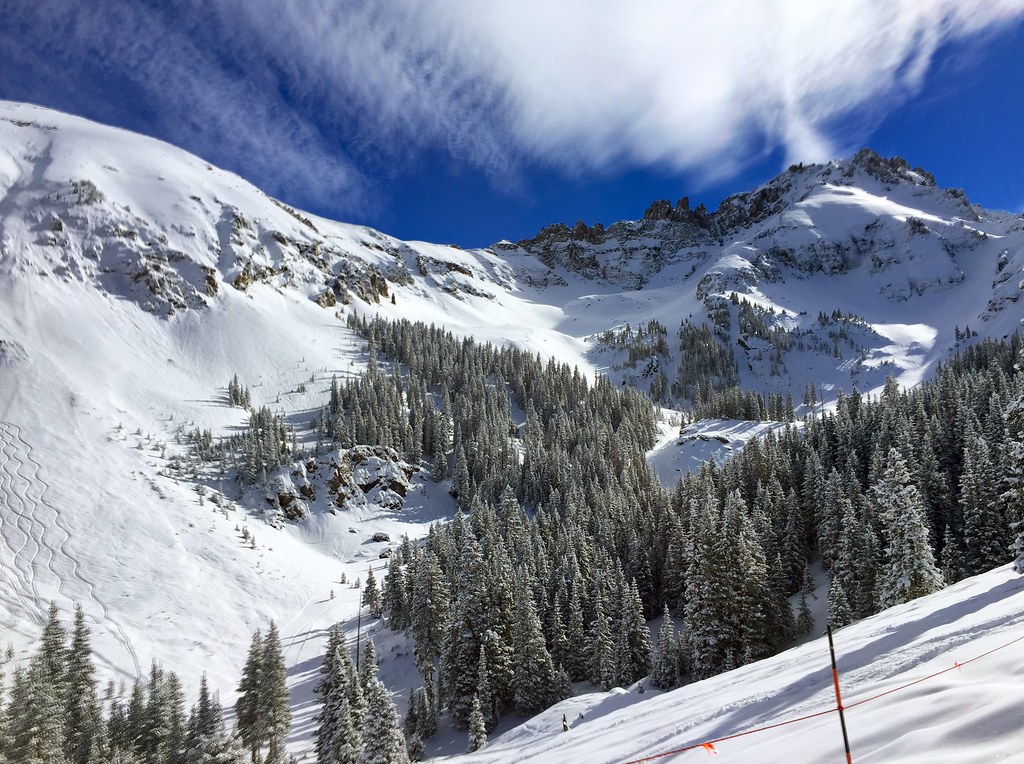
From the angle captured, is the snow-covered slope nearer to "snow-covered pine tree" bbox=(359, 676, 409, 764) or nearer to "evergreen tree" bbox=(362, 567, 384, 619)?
"snow-covered pine tree" bbox=(359, 676, 409, 764)

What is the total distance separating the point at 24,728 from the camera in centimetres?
3148

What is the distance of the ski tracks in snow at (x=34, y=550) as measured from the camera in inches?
2013

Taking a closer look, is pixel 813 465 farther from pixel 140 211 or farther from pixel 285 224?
pixel 285 224

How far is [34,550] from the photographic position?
57125 millimetres

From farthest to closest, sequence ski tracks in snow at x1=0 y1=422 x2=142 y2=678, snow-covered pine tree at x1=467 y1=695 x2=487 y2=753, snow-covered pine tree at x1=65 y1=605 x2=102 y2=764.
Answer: ski tracks in snow at x1=0 y1=422 x2=142 y2=678 → snow-covered pine tree at x1=65 y1=605 x2=102 y2=764 → snow-covered pine tree at x1=467 y1=695 x2=487 y2=753

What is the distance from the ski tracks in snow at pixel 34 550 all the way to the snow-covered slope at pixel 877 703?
51005 mm

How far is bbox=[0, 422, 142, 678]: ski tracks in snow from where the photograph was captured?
51.1 meters

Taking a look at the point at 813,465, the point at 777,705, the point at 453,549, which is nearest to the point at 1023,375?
the point at 777,705

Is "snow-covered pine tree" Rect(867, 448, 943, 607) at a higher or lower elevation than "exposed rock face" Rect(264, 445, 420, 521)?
lower

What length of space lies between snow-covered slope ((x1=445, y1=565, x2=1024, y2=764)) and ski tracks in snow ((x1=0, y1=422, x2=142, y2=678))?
51.0 m

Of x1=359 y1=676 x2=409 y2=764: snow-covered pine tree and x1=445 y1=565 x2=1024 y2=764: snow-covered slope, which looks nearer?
x1=445 y1=565 x2=1024 y2=764: snow-covered slope

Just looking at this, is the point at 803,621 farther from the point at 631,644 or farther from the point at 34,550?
the point at 34,550

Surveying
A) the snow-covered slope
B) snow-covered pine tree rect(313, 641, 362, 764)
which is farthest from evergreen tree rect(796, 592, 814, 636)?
snow-covered pine tree rect(313, 641, 362, 764)

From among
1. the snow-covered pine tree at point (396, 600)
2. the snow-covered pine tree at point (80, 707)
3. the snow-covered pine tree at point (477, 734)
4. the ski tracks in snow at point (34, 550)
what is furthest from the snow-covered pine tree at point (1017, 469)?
the ski tracks in snow at point (34, 550)
